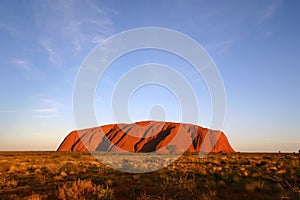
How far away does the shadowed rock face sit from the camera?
12193 centimetres

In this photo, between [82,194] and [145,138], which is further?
[145,138]

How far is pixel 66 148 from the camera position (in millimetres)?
137625

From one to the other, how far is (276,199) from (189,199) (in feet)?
9.36

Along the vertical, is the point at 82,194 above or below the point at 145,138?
below

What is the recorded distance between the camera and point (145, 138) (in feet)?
432

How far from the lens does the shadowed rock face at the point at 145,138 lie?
400ft

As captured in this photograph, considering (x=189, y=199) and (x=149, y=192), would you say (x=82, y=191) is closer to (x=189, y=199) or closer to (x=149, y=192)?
(x=149, y=192)

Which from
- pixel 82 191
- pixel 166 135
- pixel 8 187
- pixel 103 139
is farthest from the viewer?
pixel 103 139

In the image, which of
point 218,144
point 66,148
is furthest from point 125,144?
point 218,144

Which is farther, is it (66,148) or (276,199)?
(66,148)

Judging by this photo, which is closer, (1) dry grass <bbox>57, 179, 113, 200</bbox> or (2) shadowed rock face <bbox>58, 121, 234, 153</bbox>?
(1) dry grass <bbox>57, 179, 113, 200</bbox>

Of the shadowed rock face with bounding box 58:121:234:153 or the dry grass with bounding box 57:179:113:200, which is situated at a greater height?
the shadowed rock face with bounding box 58:121:234:153

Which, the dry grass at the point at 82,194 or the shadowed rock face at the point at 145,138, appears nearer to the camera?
the dry grass at the point at 82,194

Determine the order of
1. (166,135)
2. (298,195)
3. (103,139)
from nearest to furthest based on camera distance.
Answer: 1. (298,195)
2. (166,135)
3. (103,139)
